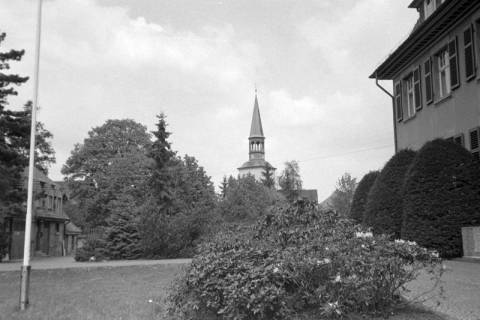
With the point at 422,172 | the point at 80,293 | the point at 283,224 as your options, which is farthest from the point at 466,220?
the point at 80,293

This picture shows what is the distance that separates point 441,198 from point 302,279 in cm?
1060

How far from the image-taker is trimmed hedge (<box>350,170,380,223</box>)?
2471 centimetres

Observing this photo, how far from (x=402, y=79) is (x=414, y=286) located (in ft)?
59.5

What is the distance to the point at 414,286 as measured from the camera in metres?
10.3

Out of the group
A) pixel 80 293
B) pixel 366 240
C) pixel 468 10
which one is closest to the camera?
pixel 366 240

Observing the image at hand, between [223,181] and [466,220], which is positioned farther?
[223,181]

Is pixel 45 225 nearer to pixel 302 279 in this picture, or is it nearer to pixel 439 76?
pixel 439 76

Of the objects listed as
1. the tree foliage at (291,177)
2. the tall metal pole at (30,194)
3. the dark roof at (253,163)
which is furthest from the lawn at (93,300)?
the dark roof at (253,163)

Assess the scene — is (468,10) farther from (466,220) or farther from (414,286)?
(414,286)

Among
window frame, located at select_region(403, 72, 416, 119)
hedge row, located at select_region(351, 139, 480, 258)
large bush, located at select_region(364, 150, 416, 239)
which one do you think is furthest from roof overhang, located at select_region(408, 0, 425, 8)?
hedge row, located at select_region(351, 139, 480, 258)

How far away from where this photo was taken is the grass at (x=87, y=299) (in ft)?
29.7

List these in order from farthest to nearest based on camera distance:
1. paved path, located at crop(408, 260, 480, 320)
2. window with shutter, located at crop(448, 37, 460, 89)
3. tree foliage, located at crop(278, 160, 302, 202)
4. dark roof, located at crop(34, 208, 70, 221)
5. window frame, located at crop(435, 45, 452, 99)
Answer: tree foliage, located at crop(278, 160, 302, 202)
dark roof, located at crop(34, 208, 70, 221)
window frame, located at crop(435, 45, 452, 99)
window with shutter, located at crop(448, 37, 460, 89)
paved path, located at crop(408, 260, 480, 320)

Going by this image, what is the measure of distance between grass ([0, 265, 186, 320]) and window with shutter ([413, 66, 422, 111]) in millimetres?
14504

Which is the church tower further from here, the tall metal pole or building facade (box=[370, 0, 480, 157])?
the tall metal pole
